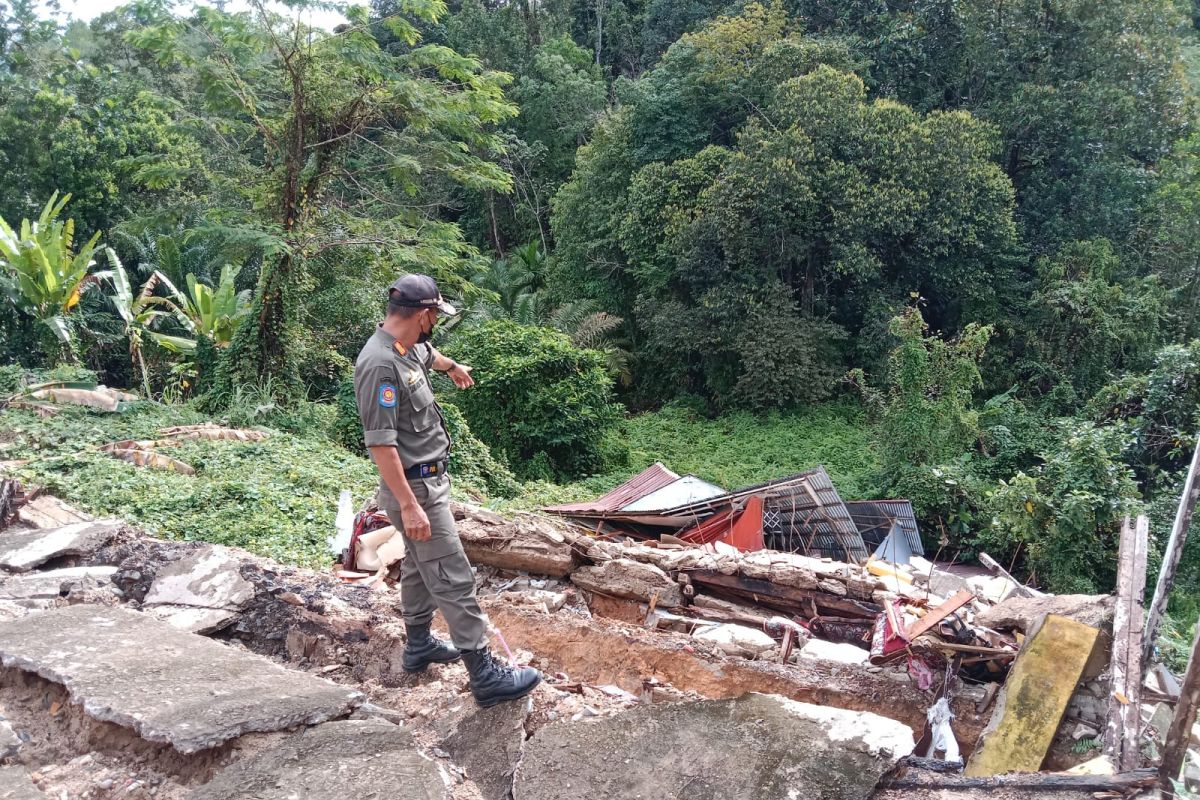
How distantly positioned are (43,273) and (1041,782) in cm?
1499

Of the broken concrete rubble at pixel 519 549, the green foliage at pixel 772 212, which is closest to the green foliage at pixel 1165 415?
the green foliage at pixel 772 212

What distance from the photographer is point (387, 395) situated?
3055 millimetres

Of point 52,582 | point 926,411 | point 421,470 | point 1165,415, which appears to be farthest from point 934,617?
point 926,411

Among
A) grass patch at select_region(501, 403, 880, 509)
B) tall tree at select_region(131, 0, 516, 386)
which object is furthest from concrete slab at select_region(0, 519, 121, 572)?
grass patch at select_region(501, 403, 880, 509)

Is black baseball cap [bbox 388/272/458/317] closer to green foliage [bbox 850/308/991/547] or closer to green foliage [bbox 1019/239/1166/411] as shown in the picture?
green foliage [bbox 850/308/991/547]

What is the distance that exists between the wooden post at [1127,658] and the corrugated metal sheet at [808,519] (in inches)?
234

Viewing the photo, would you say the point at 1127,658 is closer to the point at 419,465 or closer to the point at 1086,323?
the point at 419,465

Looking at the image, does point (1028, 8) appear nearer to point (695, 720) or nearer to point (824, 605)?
point (824, 605)

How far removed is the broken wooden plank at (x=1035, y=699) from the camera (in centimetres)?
334

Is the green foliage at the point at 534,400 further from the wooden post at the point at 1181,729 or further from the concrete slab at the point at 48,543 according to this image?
the wooden post at the point at 1181,729

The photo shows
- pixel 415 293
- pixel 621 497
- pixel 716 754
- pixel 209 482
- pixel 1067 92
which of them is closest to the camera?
pixel 716 754

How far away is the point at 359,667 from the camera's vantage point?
371 cm

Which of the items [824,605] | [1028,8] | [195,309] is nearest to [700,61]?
[1028,8]

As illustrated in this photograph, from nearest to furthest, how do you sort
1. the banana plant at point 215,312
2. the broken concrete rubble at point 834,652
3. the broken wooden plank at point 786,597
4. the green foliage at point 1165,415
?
the broken concrete rubble at point 834,652 → the broken wooden plank at point 786,597 → the green foliage at point 1165,415 → the banana plant at point 215,312
